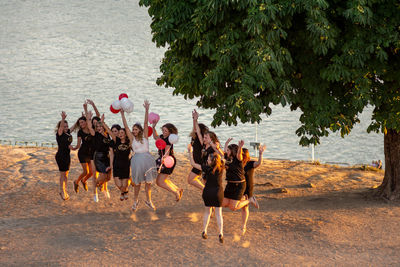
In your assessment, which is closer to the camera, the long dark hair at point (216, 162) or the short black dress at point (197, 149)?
the long dark hair at point (216, 162)

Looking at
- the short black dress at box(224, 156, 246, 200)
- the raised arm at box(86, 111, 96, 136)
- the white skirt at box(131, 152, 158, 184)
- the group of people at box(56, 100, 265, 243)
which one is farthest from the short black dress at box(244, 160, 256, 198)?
the raised arm at box(86, 111, 96, 136)

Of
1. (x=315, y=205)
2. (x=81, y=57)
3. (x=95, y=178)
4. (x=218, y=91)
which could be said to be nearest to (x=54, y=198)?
(x=95, y=178)

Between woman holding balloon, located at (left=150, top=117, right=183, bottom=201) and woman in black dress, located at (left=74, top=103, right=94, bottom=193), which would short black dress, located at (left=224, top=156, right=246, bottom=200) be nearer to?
woman holding balloon, located at (left=150, top=117, right=183, bottom=201)

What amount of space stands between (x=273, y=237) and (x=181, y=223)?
2.23 meters

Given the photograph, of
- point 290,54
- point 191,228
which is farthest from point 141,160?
point 290,54

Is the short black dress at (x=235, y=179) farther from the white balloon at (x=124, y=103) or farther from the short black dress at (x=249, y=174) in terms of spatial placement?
the white balloon at (x=124, y=103)

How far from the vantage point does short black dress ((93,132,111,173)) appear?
12766mm

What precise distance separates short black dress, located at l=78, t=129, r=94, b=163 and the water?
23863 millimetres

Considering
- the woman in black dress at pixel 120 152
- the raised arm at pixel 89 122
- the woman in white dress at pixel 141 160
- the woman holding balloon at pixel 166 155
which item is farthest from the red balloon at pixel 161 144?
the raised arm at pixel 89 122

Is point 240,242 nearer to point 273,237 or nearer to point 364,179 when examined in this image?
point 273,237

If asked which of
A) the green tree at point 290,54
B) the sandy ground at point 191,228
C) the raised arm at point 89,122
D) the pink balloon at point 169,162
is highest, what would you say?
the green tree at point 290,54

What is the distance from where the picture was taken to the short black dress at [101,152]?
12.8 meters

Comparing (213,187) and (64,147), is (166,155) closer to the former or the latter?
(213,187)

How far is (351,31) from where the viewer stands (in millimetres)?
11398
